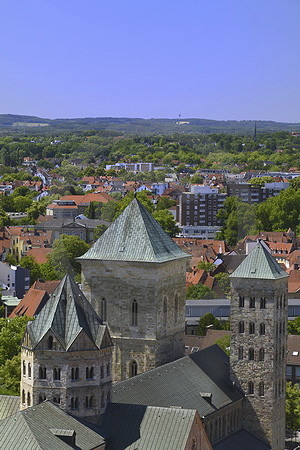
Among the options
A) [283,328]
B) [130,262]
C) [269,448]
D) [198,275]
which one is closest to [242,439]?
[269,448]

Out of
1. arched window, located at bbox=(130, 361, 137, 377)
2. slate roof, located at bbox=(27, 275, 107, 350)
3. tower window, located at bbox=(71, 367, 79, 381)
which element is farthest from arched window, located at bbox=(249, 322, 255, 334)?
tower window, located at bbox=(71, 367, 79, 381)

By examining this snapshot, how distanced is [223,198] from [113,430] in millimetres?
134902

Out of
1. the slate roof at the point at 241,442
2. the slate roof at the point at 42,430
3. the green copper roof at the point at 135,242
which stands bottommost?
the slate roof at the point at 241,442

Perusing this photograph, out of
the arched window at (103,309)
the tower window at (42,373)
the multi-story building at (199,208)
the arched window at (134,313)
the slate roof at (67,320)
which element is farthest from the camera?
the multi-story building at (199,208)

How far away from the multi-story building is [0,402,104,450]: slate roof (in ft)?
413

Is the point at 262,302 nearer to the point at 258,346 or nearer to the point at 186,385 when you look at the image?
the point at 258,346

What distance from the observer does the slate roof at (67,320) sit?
44.9 m

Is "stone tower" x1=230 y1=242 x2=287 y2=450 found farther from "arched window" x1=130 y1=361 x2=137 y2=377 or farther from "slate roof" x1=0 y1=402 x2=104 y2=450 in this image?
"slate roof" x1=0 y1=402 x2=104 y2=450

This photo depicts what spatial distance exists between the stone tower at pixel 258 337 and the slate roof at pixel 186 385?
0.83 metres

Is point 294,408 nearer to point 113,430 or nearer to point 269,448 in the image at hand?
point 269,448

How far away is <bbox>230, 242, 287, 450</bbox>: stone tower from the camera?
176 ft

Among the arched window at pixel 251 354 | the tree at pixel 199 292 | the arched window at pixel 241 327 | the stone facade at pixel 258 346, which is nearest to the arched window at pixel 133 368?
the stone facade at pixel 258 346

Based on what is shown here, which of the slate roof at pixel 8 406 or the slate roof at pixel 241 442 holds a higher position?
the slate roof at pixel 8 406

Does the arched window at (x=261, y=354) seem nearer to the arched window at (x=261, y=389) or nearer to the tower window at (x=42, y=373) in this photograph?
the arched window at (x=261, y=389)
